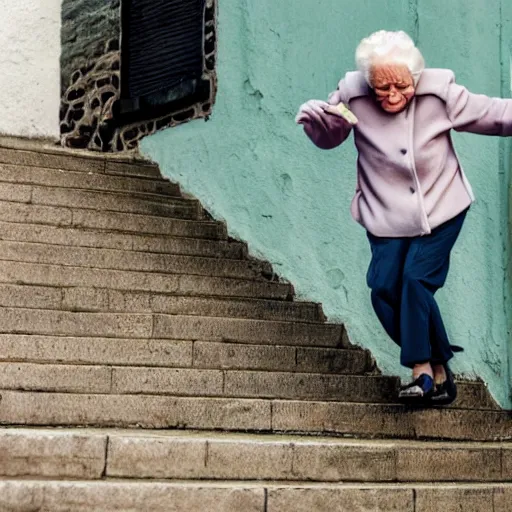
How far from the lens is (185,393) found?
5742 millimetres

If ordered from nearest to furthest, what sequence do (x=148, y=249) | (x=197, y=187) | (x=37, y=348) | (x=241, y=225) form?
(x=37, y=348) → (x=148, y=249) → (x=241, y=225) → (x=197, y=187)

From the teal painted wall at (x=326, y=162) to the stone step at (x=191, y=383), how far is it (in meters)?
0.80

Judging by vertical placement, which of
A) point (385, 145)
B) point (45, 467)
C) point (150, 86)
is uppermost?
point (150, 86)

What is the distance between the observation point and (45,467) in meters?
4.55

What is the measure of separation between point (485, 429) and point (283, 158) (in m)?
2.73

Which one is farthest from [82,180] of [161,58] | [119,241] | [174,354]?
[174,354]

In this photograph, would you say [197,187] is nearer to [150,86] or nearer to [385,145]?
[150,86]

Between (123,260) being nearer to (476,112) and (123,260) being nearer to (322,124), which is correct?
(322,124)

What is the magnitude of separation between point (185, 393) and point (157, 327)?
0.72m

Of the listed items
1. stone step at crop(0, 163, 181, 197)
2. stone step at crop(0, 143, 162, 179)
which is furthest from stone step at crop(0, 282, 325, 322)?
stone step at crop(0, 143, 162, 179)

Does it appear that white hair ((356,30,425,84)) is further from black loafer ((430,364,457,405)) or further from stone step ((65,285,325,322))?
stone step ((65,285,325,322))

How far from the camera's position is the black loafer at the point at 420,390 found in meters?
5.80

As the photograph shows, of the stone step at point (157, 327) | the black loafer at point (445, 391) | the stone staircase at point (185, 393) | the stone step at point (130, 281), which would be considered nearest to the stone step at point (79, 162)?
the stone staircase at point (185, 393)

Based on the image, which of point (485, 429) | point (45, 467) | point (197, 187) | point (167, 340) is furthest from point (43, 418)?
point (197, 187)
